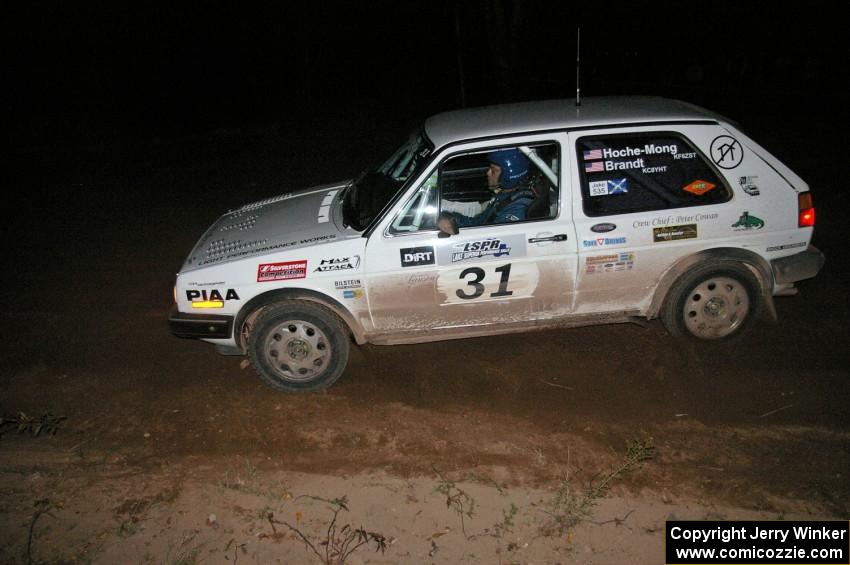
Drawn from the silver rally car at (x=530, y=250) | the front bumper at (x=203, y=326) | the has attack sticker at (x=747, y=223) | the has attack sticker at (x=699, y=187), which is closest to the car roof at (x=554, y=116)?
the silver rally car at (x=530, y=250)

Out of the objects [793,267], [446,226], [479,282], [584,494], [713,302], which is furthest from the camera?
[713,302]

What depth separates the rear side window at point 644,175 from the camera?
4.66 meters

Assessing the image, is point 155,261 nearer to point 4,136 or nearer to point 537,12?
point 4,136

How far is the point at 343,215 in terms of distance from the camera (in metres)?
4.98

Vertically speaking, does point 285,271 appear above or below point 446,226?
below

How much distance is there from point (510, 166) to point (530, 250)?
86cm

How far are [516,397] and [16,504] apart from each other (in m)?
3.37

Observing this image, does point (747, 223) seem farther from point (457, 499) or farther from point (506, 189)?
point (457, 499)

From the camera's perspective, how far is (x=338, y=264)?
4602mm

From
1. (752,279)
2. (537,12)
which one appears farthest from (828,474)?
(537,12)

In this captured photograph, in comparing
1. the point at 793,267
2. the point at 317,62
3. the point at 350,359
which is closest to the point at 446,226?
the point at 350,359

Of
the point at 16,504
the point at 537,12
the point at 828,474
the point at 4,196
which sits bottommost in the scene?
the point at 828,474

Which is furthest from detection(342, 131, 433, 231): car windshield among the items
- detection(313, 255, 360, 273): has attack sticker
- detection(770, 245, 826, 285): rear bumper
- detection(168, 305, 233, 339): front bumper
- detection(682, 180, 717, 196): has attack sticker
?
detection(770, 245, 826, 285): rear bumper

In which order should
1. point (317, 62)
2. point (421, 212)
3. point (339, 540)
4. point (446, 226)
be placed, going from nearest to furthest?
point (339, 540) → point (446, 226) → point (421, 212) → point (317, 62)
